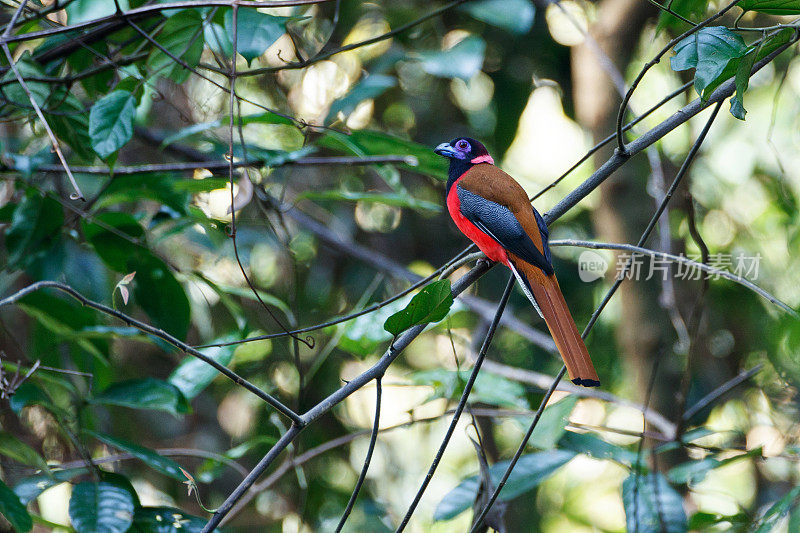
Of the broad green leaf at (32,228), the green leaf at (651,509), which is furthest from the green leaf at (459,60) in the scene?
the green leaf at (651,509)

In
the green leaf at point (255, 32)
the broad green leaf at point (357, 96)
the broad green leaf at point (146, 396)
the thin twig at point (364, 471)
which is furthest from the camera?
the broad green leaf at point (357, 96)

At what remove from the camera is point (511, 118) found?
4.50 m

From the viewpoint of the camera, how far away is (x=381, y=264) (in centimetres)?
379

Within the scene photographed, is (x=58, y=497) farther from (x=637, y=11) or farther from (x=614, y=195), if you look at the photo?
(x=637, y=11)

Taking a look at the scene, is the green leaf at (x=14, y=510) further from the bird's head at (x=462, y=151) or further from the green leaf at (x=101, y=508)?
the bird's head at (x=462, y=151)

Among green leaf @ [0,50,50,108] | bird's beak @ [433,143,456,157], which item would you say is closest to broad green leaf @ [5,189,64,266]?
green leaf @ [0,50,50,108]

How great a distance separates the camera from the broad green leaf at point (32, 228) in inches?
100

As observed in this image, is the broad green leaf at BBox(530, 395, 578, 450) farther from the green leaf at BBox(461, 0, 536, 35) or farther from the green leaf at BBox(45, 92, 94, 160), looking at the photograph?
the green leaf at BBox(45, 92, 94, 160)

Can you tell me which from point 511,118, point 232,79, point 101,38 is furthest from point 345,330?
point 511,118

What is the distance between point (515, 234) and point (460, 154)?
0.66 meters

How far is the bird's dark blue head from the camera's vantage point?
2631 millimetres

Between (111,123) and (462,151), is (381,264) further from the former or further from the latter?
(111,123)

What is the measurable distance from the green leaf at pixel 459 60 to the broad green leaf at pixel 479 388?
3.92 feet

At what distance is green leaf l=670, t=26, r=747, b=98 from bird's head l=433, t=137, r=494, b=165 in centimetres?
107
